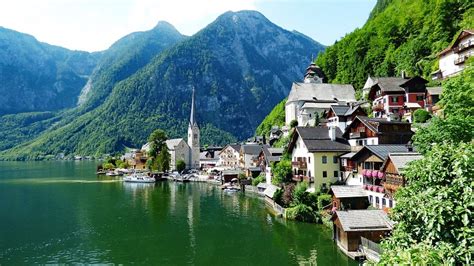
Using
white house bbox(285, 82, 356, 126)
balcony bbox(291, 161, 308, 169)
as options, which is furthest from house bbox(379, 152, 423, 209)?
white house bbox(285, 82, 356, 126)

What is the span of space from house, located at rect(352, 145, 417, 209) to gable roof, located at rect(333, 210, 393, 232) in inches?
174

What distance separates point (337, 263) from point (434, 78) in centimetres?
5493

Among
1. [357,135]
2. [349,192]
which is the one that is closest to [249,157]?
[357,135]

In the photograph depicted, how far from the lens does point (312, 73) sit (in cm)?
12850

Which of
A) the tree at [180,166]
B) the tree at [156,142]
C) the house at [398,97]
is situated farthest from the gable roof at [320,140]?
the tree at [180,166]

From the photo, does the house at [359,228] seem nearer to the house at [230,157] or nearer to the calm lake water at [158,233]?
the calm lake water at [158,233]

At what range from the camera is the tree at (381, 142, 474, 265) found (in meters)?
11.6

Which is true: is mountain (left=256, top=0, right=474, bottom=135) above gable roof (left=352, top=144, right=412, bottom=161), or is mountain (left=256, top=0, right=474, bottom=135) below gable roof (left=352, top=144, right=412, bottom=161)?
above

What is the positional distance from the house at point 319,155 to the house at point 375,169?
6259 millimetres

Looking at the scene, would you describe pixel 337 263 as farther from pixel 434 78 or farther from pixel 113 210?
pixel 434 78

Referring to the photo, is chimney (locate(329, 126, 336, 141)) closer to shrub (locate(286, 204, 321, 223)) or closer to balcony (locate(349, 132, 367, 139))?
balcony (locate(349, 132, 367, 139))

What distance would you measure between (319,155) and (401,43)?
247ft

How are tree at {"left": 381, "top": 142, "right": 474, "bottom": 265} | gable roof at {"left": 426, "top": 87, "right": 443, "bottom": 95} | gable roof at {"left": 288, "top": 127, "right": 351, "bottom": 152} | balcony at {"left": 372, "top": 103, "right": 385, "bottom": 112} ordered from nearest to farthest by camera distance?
tree at {"left": 381, "top": 142, "right": 474, "bottom": 265} → gable roof at {"left": 288, "top": 127, "right": 351, "bottom": 152} → gable roof at {"left": 426, "top": 87, "right": 443, "bottom": 95} → balcony at {"left": 372, "top": 103, "right": 385, "bottom": 112}

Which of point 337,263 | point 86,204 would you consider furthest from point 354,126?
point 86,204
